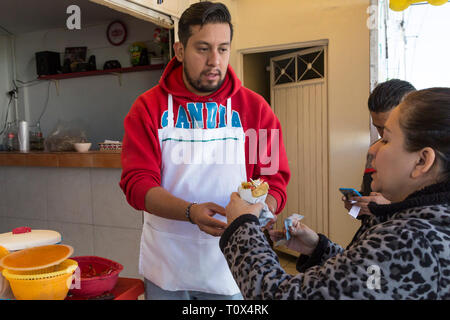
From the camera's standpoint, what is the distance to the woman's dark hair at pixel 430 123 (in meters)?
0.90

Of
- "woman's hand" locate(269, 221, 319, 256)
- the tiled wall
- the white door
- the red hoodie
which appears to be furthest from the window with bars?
"woman's hand" locate(269, 221, 319, 256)

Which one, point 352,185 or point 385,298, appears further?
point 352,185

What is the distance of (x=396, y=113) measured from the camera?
1004mm

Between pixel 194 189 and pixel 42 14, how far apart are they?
14.8 ft

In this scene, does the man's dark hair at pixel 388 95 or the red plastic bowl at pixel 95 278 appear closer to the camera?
the red plastic bowl at pixel 95 278

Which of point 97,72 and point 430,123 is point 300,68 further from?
point 430,123

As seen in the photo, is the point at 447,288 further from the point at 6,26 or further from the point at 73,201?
the point at 6,26

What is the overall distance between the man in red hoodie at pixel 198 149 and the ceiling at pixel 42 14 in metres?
3.52

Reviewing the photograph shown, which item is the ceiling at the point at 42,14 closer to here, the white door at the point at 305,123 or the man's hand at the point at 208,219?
the white door at the point at 305,123

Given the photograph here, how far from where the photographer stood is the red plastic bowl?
1.35m

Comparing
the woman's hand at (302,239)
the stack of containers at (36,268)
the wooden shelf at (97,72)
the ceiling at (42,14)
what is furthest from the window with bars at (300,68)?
the stack of containers at (36,268)

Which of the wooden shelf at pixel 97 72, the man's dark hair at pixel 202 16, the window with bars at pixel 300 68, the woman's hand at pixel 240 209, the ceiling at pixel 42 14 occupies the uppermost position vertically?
the ceiling at pixel 42 14

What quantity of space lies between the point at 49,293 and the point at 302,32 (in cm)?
349

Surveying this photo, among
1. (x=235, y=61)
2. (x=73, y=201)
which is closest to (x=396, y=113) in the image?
(x=73, y=201)
